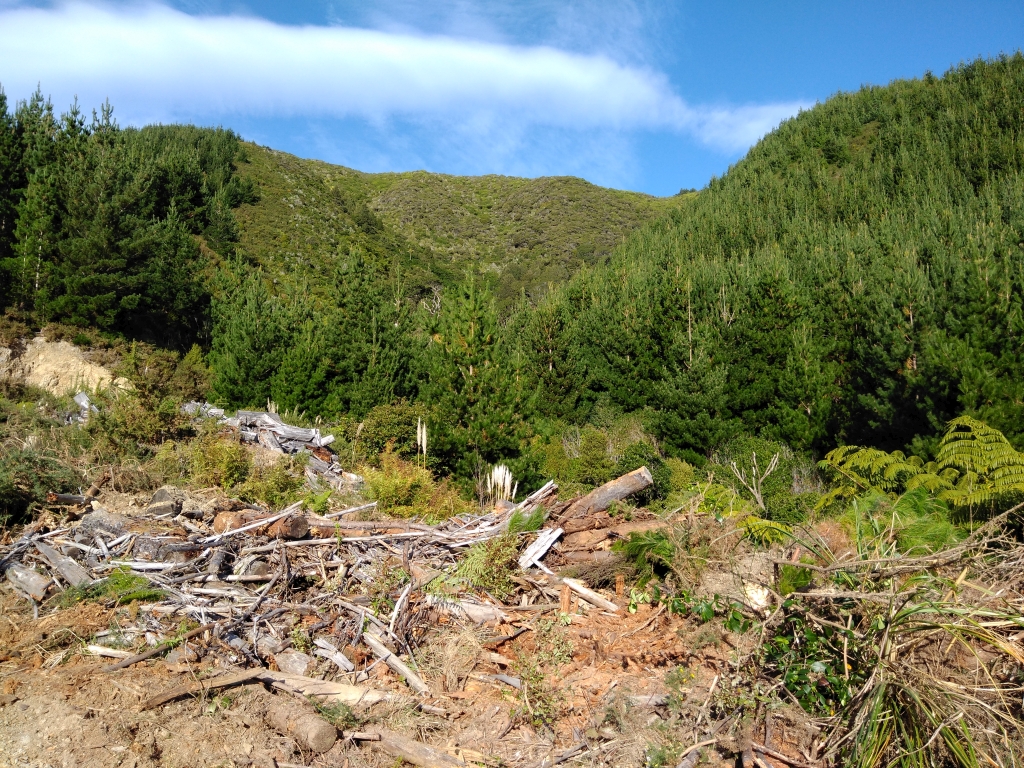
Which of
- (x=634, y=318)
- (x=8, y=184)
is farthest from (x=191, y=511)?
(x=8, y=184)

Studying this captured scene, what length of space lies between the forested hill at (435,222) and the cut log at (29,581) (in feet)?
104

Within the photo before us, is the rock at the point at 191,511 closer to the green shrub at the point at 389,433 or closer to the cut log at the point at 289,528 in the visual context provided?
the cut log at the point at 289,528

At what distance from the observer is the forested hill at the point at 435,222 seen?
46688mm

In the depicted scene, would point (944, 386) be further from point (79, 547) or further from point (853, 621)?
point (79, 547)

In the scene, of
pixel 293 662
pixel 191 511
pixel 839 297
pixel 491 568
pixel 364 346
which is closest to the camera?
pixel 293 662

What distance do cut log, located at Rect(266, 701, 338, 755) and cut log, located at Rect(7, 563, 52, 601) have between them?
9.16 feet

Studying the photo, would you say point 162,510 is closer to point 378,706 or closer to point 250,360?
point 378,706

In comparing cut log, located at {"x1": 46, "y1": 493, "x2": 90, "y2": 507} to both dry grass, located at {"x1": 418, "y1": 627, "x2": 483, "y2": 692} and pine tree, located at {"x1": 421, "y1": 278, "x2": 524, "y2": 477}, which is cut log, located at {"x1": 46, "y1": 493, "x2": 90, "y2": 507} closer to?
dry grass, located at {"x1": 418, "y1": 627, "x2": 483, "y2": 692}

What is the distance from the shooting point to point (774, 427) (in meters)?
18.1

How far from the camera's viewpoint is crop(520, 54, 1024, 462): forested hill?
13766mm

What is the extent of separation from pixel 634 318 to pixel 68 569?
19981mm

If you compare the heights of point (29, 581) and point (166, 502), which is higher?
point (166, 502)

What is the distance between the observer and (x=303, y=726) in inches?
163

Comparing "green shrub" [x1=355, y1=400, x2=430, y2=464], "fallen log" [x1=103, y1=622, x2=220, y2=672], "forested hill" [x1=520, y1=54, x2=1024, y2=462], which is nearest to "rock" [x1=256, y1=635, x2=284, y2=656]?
"fallen log" [x1=103, y1=622, x2=220, y2=672]
